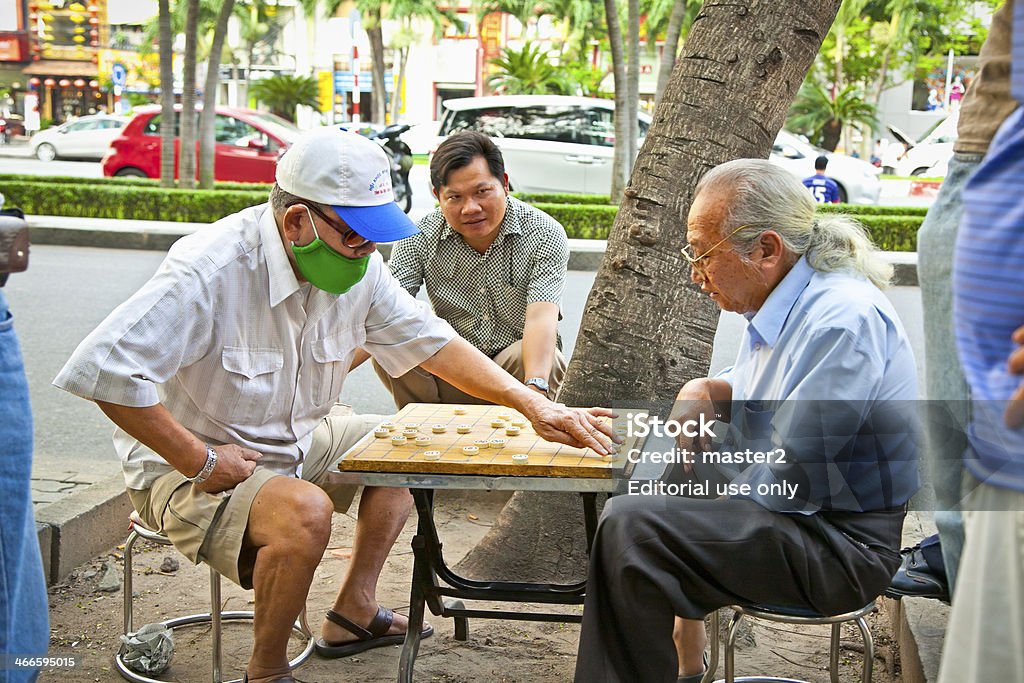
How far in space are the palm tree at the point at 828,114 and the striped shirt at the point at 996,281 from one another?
30.9 meters

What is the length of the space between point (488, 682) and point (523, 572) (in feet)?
1.54

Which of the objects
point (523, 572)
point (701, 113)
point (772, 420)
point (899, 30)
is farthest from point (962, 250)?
point (899, 30)

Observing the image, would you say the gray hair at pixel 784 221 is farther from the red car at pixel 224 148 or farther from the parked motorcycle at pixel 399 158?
the red car at pixel 224 148

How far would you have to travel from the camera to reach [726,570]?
2371 millimetres

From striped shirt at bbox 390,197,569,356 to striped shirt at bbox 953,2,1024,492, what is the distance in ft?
8.08

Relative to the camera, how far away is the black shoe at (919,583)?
263 centimetres

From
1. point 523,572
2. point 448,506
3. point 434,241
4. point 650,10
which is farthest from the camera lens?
point 650,10

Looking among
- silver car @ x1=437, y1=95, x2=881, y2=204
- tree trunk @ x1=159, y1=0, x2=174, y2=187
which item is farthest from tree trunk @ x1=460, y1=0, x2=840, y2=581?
silver car @ x1=437, y1=95, x2=881, y2=204

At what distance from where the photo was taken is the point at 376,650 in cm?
340

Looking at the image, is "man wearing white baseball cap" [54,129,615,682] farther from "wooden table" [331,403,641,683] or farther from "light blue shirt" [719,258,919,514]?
"light blue shirt" [719,258,919,514]

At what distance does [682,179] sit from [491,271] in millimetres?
966

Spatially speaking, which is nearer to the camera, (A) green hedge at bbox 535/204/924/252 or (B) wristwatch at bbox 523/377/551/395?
(B) wristwatch at bbox 523/377/551/395

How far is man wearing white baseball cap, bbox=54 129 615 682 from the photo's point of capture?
8.80ft

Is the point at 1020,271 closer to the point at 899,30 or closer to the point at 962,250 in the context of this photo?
the point at 962,250
